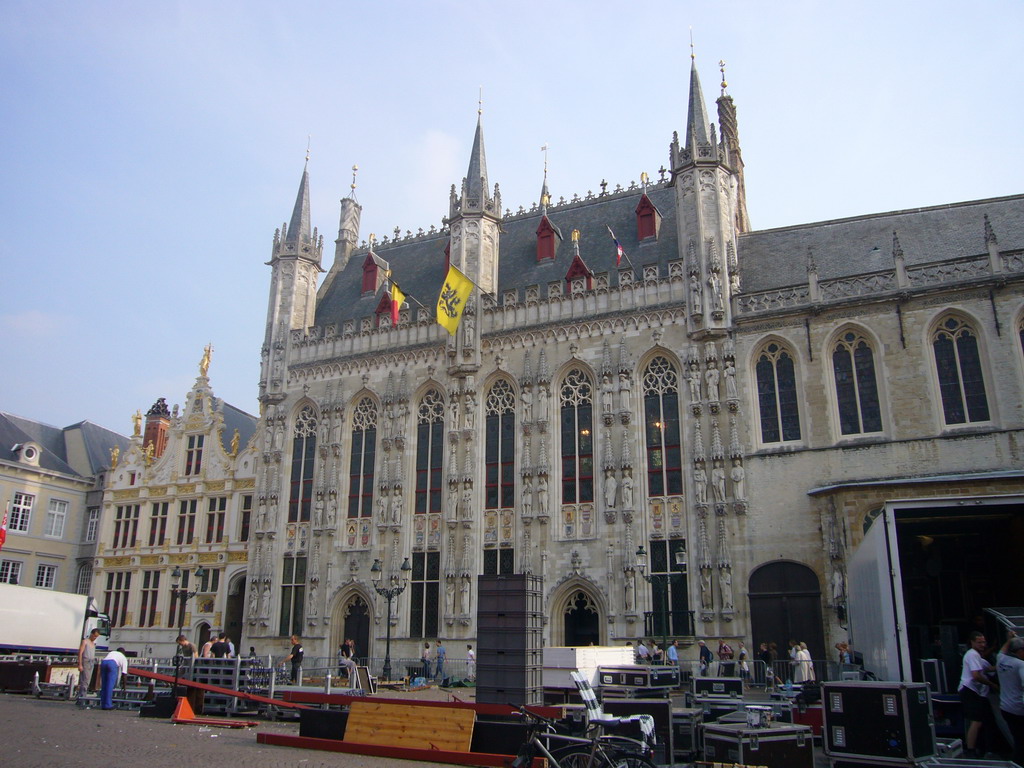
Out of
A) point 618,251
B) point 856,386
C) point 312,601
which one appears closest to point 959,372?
point 856,386

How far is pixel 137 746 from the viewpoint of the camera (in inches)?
522

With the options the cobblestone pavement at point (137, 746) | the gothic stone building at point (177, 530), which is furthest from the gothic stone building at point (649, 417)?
the cobblestone pavement at point (137, 746)

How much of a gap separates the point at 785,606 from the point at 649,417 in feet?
25.9

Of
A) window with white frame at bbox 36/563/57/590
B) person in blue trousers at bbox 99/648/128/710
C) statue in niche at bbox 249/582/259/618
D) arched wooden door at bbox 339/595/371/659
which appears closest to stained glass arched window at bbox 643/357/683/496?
arched wooden door at bbox 339/595/371/659

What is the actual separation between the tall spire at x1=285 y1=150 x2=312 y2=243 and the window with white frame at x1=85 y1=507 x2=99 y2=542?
1764 cm

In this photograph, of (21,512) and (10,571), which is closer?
(10,571)

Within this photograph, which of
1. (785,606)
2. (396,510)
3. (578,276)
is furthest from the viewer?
(578,276)

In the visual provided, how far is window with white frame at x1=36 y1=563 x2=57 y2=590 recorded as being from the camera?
136 ft

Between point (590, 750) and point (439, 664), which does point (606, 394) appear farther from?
point (590, 750)

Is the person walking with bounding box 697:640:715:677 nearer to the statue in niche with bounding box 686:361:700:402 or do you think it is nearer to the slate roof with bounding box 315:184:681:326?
the statue in niche with bounding box 686:361:700:402

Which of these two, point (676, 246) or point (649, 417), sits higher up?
point (676, 246)

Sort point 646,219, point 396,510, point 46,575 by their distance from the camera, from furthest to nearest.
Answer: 1. point 46,575
2. point 646,219
3. point 396,510

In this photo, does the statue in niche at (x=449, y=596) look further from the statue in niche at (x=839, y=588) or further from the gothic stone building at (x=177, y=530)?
the statue in niche at (x=839, y=588)

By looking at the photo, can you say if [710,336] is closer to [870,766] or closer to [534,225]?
[534,225]
